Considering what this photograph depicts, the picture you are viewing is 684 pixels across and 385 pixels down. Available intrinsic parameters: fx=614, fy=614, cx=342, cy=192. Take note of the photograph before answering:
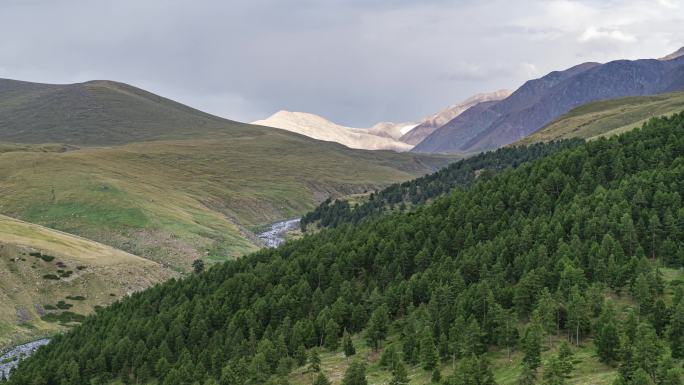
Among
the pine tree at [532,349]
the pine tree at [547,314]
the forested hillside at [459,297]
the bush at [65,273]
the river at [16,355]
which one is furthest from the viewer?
the bush at [65,273]

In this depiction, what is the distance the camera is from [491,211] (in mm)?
127938

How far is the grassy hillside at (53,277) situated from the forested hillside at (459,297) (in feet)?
39.1

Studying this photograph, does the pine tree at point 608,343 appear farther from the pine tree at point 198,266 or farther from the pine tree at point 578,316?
the pine tree at point 198,266

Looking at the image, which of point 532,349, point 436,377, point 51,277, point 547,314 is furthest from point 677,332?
point 51,277

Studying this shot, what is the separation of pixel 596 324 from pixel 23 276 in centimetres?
11735

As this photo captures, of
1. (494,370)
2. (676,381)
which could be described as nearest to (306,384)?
(494,370)

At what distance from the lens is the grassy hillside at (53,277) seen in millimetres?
122250

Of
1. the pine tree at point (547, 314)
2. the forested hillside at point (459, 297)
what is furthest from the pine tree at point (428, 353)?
the pine tree at point (547, 314)

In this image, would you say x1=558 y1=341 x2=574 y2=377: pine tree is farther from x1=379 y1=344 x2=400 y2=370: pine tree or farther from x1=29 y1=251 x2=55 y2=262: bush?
x1=29 y1=251 x2=55 y2=262: bush

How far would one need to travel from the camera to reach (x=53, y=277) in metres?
138

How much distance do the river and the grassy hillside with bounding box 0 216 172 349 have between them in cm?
180

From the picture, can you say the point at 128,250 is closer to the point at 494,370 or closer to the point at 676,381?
the point at 494,370

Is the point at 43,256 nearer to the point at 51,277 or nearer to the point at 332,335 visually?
the point at 51,277

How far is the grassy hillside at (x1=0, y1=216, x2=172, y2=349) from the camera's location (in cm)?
12225
